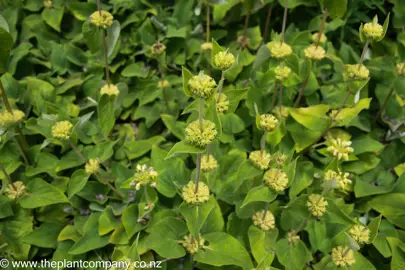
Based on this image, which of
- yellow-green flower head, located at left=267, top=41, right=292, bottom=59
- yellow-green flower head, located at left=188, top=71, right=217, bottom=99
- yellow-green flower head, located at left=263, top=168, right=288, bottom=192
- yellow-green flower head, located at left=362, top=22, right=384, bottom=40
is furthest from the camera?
yellow-green flower head, located at left=267, top=41, right=292, bottom=59

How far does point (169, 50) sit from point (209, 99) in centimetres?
146

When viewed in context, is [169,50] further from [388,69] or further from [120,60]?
[388,69]

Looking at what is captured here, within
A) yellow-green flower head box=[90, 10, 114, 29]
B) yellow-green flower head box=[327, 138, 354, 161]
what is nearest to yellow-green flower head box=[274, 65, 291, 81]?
yellow-green flower head box=[327, 138, 354, 161]

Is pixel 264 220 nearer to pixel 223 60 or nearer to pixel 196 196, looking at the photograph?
pixel 196 196

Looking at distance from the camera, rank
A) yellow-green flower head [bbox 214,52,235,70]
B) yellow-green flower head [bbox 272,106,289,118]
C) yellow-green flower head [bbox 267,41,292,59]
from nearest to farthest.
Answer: yellow-green flower head [bbox 214,52,235,70], yellow-green flower head [bbox 267,41,292,59], yellow-green flower head [bbox 272,106,289,118]

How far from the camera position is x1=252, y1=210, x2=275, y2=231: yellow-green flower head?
1794mm

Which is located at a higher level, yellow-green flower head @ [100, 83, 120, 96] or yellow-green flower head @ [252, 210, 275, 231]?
yellow-green flower head @ [100, 83, 120, 96]

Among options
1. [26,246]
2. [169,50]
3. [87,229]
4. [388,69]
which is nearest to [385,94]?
[388,69]

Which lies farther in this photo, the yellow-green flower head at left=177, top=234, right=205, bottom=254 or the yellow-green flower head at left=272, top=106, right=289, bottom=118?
the yellow-green flower head at left=272, top=106, right=289, bottom=118

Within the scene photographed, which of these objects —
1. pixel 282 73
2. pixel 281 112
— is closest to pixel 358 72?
pixel 282 73

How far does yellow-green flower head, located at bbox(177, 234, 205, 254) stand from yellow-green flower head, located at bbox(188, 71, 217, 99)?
30.3 inches

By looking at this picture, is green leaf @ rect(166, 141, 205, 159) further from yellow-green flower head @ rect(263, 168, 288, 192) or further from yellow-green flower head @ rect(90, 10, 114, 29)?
yellow-green flower head @ rect(90, 10, 114, 29)

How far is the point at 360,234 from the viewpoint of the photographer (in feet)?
5.29

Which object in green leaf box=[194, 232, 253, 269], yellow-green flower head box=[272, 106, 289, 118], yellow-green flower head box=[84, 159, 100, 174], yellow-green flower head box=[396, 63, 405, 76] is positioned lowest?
green leaf box=[194, 232, 253, 269]
